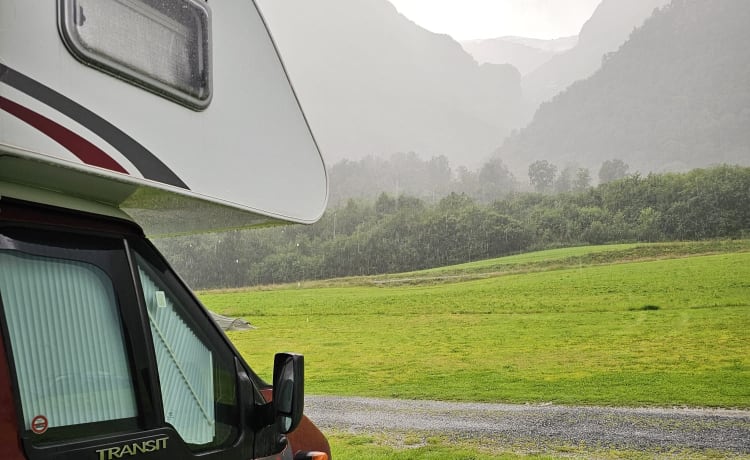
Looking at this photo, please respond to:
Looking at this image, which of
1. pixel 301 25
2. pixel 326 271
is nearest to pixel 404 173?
pixel 326 271

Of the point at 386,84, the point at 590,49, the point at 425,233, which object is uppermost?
the point at 386,84

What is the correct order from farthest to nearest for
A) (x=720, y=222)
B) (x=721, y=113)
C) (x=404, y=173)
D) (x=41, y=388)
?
(x=404, y=173)
(x=721, y=113)
(x=720, y=222)
(x=41, y=388)

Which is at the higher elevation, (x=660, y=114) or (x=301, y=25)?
(x=301, y=25)

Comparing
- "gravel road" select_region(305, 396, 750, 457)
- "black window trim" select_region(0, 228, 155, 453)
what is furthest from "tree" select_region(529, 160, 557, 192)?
"black window trim" select_region(0, 228, 155, 453)

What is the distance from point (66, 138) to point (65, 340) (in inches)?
11.1

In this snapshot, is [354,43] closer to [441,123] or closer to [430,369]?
[441,123]

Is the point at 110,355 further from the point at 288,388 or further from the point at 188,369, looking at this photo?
the point at 288,388

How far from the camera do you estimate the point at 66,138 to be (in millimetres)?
973

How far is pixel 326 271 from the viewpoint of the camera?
56.2 ft

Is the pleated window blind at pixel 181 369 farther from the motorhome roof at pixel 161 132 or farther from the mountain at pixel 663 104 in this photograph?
the mountain at pixel 663 104

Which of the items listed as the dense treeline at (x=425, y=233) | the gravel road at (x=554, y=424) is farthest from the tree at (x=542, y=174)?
the gravel road at (x=554, y=424)

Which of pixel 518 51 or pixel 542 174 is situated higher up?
pixel 518 51

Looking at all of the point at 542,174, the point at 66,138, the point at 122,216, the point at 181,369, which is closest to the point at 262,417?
the point at 181,369

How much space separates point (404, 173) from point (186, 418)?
2002 centimetres
